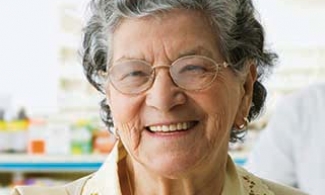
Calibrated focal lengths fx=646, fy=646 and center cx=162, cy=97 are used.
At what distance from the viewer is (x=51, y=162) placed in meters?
3.92

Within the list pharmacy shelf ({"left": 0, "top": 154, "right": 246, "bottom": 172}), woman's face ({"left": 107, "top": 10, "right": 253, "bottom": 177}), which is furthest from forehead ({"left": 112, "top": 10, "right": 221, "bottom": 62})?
pharmacy shelf ({"left": 0, "top": 154, "right": 246, "bottom": 172})

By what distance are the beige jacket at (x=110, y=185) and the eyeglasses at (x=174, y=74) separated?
0.77ft

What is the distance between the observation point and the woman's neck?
4.46ft

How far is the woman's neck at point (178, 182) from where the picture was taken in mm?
→ 1360

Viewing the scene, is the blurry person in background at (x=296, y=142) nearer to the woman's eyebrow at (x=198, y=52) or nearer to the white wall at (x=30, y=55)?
the woman's eyebrow at (x=198, y=52)

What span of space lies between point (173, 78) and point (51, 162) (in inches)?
110

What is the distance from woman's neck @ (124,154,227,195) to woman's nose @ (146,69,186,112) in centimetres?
18

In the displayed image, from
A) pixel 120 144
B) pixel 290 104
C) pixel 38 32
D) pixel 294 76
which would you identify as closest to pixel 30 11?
pixel 38 32

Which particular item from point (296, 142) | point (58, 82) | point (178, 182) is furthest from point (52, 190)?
A: point (58, 82)

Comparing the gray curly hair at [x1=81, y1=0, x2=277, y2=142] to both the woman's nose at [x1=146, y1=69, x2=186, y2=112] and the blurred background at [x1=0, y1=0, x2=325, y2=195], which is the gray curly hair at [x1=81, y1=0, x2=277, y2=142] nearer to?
the woman's nose at [x1=146, y1=69, x2=186, y2=112]

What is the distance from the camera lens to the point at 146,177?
1390 mm

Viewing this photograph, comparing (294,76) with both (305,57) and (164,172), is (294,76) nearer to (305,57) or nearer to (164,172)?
(305,57)

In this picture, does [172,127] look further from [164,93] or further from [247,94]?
[247,94]

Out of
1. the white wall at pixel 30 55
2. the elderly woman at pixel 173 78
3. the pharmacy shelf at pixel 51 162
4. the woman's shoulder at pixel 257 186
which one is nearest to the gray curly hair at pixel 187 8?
the elderly woman at pixel 173 78
